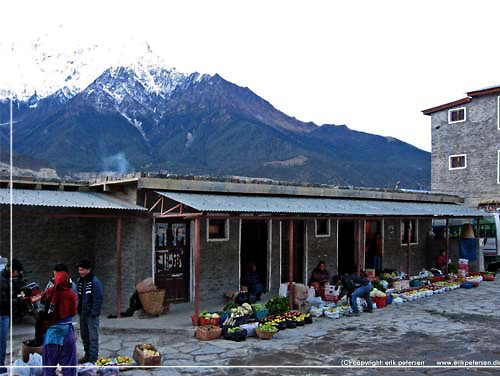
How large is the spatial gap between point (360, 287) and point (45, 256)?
7564 millimetres

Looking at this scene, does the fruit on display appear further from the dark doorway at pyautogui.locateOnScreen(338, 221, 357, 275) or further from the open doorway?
the open doorway

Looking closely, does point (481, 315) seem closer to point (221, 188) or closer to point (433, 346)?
point (433, 346)

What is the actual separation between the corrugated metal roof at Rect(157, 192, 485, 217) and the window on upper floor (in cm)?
1495

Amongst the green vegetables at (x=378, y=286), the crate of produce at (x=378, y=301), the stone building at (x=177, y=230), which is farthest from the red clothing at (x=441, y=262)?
the crate of produce at (x=378, y=301)

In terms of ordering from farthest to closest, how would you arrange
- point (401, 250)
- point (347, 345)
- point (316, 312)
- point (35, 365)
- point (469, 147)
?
point (469, 147), point (401, 250), point (316, 312), point (347, 345), point (35, 365)

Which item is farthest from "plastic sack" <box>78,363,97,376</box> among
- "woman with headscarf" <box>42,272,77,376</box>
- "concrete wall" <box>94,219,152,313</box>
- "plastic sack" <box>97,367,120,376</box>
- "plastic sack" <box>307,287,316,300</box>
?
"plastic sack" <box>307,287,316,300</box>

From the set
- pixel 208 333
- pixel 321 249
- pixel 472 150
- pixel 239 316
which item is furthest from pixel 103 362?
pixel 472 150

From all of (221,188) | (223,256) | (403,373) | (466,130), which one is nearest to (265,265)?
(223,256)

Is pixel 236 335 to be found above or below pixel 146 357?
below

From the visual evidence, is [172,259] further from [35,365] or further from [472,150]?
[472,150]

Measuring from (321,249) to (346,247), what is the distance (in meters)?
1.73

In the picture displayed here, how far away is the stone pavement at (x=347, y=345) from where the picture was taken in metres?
7.69

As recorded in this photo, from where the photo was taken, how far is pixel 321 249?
50.3ft

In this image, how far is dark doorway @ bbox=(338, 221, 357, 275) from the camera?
16.5 m
